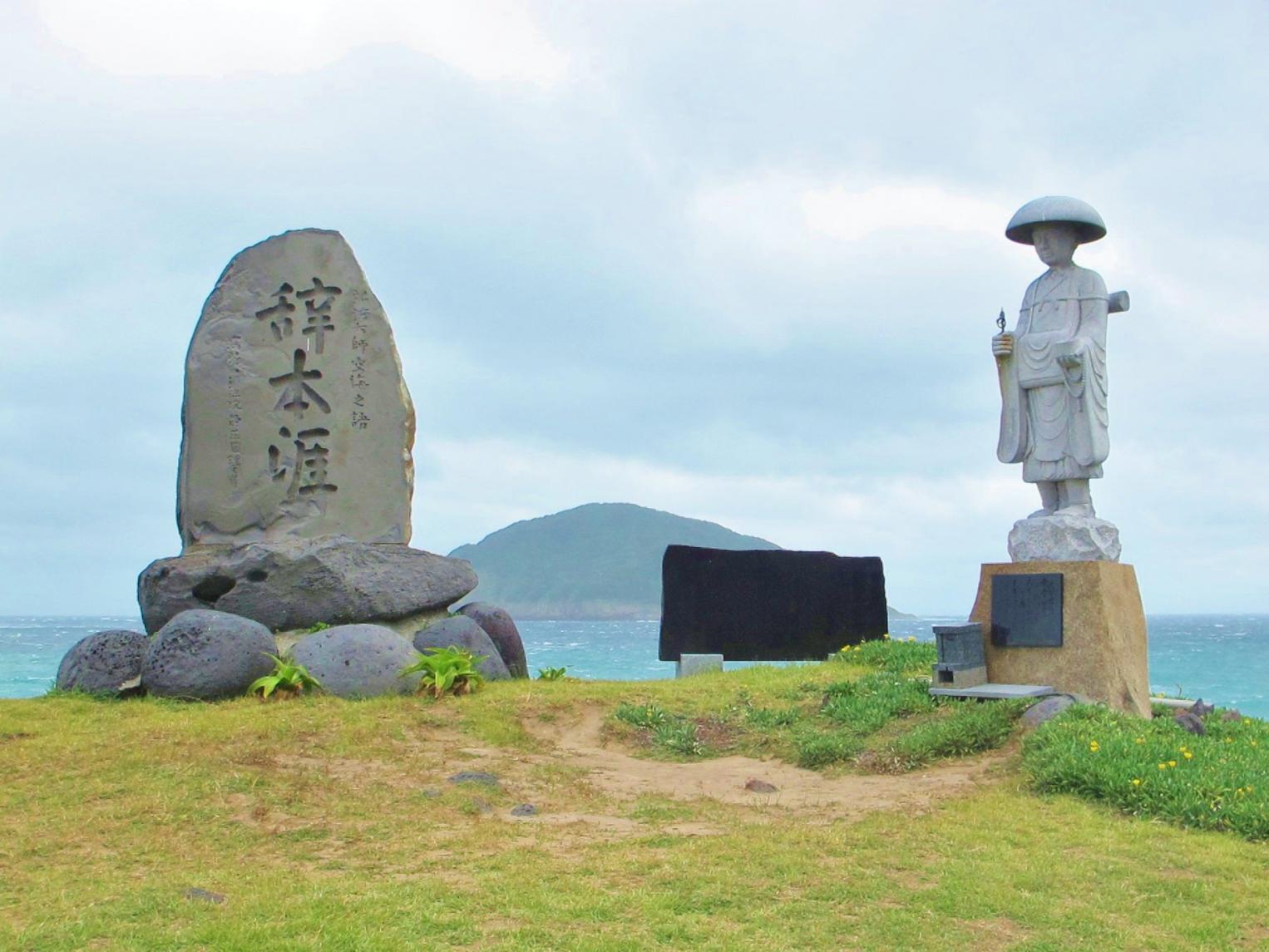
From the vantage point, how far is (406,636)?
11594 mm

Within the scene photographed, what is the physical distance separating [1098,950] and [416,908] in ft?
9.46

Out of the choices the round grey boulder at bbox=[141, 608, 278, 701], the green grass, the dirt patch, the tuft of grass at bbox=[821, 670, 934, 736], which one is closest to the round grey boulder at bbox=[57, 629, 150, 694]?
the round grey boulder at bbox=[141, 608, 278, 701]

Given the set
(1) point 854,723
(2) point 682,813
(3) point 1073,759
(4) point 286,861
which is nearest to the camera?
(4) point 286,861

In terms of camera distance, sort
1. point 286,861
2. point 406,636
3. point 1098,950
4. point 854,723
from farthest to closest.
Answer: point 406,636 < point 854,723 < point 286,861 < point 1098,950

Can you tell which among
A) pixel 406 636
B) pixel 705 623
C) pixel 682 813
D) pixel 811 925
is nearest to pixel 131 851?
pixel 682 813

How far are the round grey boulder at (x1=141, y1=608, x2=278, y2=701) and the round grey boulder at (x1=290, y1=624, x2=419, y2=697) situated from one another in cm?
40

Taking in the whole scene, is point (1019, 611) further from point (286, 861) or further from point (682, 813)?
point (286, 861)

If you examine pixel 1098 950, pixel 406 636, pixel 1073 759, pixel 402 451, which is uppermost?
pixel 402 451

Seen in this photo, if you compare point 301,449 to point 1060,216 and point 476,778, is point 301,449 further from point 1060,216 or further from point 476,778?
point 1060,216

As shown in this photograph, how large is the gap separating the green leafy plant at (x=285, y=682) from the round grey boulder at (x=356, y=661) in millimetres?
100

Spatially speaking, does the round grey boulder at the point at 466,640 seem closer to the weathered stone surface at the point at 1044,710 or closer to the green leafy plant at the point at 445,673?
the green leafy plant at the point at 445,673

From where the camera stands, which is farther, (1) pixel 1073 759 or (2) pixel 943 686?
(2) pixel 943 686

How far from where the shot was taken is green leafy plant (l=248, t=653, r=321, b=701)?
987 centimetres

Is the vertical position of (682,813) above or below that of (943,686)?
below
